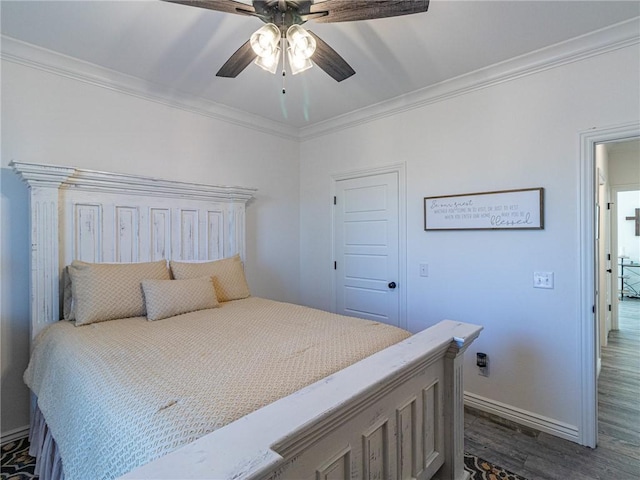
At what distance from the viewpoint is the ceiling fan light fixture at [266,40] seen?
1.48 metres

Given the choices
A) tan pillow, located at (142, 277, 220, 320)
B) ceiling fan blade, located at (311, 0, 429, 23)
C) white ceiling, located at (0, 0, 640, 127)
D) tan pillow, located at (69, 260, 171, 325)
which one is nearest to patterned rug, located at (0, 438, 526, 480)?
tan pillow, located at (69, 260, 171, 325)

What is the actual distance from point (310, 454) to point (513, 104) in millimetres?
2581

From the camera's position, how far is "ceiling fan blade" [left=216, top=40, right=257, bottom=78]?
1663 mm

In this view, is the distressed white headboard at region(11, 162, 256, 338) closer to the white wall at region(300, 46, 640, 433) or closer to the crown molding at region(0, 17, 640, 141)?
the crown molding at region(0, 17, 640, 141)

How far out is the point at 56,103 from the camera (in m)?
2.23

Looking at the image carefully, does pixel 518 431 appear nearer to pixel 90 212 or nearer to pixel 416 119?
pixel 416 119

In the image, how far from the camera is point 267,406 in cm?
87

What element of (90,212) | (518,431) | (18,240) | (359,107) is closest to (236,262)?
(90,212)

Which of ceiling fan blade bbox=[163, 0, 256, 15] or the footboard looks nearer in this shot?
the footboard

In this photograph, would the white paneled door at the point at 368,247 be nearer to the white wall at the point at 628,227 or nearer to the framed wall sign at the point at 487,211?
the framed wall sign at the point at 487,211

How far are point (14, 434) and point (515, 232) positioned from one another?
3.69 metres

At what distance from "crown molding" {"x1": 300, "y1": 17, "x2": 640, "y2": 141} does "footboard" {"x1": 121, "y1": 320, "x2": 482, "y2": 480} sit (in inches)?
74.1

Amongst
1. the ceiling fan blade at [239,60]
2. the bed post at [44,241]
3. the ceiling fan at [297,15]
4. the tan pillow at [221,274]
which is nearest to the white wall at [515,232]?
the ceiling fan at [297,15]

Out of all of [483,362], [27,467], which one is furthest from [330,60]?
[27,467]
